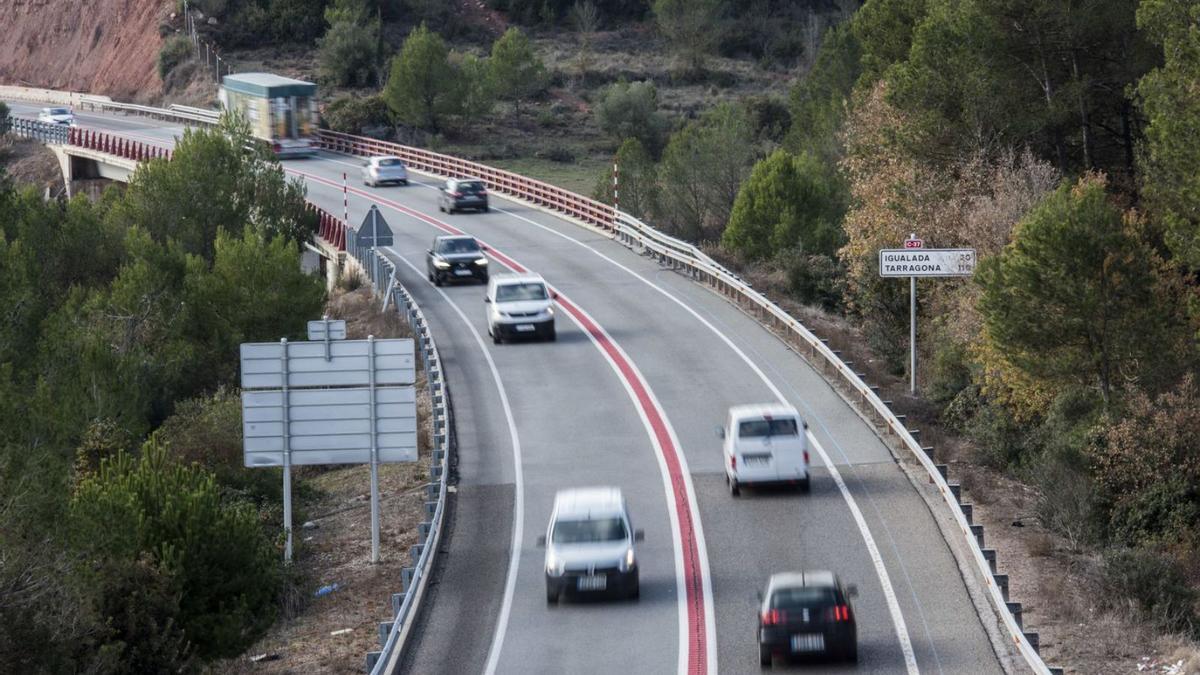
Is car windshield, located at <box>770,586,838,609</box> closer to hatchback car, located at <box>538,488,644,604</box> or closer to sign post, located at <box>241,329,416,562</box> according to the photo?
hatchback car, located at <box>538,488,644,604</box>

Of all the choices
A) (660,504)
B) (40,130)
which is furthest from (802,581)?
(40,130)

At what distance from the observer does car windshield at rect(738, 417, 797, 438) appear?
85.9ft

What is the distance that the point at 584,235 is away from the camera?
56.0 metres

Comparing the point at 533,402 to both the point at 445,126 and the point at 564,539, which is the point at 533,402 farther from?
the point at 445,126

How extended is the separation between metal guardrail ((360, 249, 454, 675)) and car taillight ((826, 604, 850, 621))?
5508mm

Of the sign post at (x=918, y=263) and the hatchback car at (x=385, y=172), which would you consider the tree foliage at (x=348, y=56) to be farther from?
the sign post at (x=918, y=263)

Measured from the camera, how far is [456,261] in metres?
A: 47.4

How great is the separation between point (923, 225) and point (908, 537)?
18435 mm

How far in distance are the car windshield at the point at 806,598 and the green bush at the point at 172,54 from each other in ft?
334

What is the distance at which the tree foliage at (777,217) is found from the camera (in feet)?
176

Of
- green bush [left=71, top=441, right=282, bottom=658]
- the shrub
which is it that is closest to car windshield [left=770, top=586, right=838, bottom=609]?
green bush [left=71, top=441, right=282, bottom=658]

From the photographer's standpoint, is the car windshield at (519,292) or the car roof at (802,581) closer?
the car roof at (802,581)

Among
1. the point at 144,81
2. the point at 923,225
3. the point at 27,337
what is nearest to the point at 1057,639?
the point at 923,225

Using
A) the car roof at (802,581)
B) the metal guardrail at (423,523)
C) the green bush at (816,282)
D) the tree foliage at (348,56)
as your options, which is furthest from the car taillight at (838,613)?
the tree foliage at (348,56)
